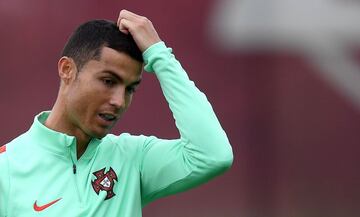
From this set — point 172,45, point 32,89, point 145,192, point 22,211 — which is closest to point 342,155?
point 172,45

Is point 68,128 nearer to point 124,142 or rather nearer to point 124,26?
point 124,142

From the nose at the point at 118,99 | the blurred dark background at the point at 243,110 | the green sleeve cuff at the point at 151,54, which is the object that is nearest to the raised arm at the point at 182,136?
the green sleeve cuff at the point at 151,54

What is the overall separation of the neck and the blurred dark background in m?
2.53

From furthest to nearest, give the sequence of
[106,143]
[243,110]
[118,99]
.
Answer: [243,110]
[106,143]
[118,99]

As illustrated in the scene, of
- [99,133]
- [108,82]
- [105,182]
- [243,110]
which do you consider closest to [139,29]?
[108,82]

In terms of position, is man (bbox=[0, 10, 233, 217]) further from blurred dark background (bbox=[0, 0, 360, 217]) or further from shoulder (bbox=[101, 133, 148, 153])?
blurred dark background (bbox=[0, 0, 360, 217])

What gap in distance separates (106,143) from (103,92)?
18cm

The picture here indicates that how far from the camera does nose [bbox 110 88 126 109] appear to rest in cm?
228

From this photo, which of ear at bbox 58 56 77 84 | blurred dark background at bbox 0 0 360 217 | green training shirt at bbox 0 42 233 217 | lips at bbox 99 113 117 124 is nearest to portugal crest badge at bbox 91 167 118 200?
green training shirt at bbox 0 42 233 217

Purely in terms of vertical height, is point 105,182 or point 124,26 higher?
point 124,26

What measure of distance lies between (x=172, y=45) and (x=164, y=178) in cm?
253

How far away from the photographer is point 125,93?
7.59 feet

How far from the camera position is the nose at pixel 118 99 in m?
2.28

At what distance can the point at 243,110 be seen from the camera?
494 cm
